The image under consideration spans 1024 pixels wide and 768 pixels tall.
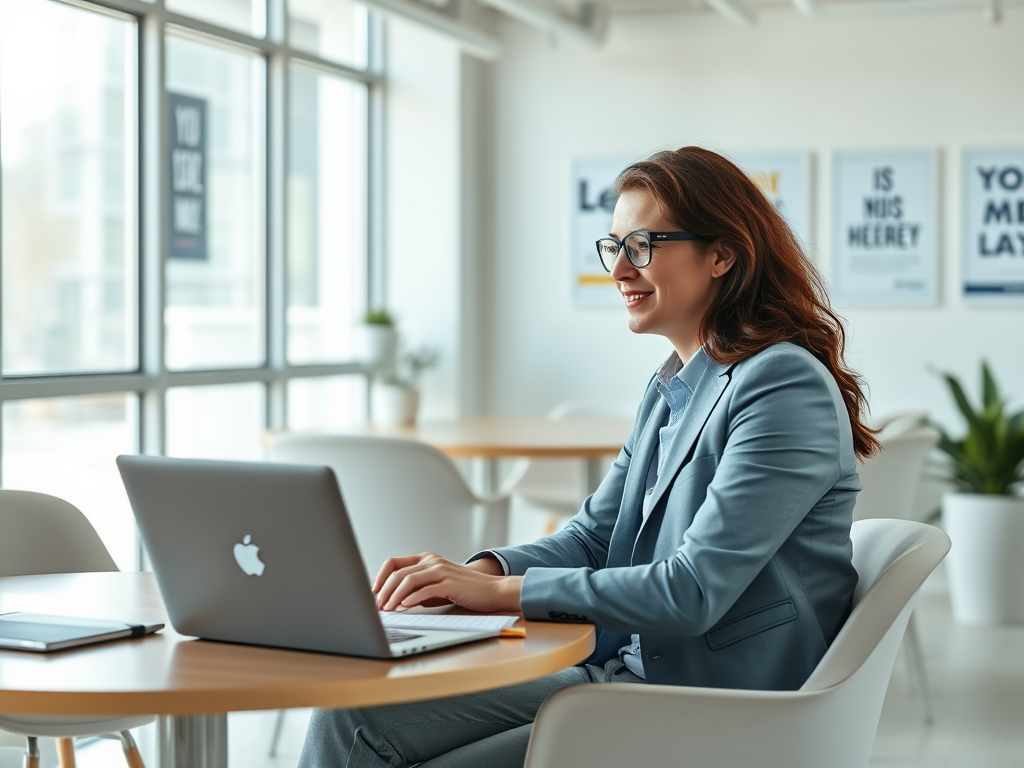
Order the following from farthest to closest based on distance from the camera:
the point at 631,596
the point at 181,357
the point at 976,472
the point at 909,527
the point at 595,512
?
the point at 976,472, the point at 181,357, the point at 595,512, the point at 909,527, the point at 631,596

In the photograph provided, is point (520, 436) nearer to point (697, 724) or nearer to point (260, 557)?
point (697, 724)

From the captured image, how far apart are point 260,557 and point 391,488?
196 centimetres

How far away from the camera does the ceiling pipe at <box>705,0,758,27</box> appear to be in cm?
512

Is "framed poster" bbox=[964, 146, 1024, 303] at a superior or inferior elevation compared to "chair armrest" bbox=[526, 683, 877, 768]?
superior

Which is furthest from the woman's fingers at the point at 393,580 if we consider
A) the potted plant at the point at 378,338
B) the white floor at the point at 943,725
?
the potted plant at the point at 378,338

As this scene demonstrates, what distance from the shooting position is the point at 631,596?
1560 mm

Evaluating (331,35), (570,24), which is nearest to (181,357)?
(331,35)

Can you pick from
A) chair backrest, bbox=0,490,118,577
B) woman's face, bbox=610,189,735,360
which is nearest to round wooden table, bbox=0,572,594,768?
woman's face, bbox=610,189,735,360

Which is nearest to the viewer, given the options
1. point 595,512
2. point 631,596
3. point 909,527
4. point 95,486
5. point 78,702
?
point 78,702

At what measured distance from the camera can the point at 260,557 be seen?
1.36 m

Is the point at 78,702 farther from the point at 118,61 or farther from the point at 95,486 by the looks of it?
the point at 118,61

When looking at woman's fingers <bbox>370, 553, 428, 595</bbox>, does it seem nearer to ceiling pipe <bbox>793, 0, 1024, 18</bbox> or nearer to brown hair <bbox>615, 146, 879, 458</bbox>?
brown hair <bbox>615, 146, 879, 458</bbox>

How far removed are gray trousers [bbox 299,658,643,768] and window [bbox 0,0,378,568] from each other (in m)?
2.28

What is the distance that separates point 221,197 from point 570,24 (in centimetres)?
173
